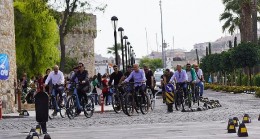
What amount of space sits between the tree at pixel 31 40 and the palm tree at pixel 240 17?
14.7 m

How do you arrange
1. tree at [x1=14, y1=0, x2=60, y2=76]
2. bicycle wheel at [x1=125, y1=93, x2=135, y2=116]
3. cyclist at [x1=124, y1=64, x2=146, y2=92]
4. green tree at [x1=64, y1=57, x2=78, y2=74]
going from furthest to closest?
green tree at [x1=64, y1=57, x2=78, y2=74] < tree at [x1=14, y1=0, x2=60, y2=76] < cyclist at [x1=124, y1=64, x2=146, y2=92] < bicycle wheel at [x1=125, y1=93, x2=135, y2=116]

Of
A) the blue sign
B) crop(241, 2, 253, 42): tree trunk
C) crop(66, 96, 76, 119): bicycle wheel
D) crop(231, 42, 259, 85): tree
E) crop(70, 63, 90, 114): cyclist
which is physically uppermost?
crop(241, 2, 253, 42): tree trunk

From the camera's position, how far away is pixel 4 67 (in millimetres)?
25688

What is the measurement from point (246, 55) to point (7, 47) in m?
26.9

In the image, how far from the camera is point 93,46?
243 ft

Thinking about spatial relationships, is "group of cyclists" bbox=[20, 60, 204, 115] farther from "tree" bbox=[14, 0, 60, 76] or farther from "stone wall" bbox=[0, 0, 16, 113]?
"tree" bbox=[14, 0, 60, 76]

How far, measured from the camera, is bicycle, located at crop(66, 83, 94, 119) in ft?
64.9

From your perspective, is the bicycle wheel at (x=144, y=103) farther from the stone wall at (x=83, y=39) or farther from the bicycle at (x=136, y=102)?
the stone wall at (x=83, y=39)

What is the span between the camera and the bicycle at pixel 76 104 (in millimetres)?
19791

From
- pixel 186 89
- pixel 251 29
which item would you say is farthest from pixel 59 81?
pixel 251 29

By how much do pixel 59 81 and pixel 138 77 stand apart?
7.80 ft

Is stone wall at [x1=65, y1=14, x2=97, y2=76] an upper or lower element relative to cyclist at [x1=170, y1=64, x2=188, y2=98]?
upper

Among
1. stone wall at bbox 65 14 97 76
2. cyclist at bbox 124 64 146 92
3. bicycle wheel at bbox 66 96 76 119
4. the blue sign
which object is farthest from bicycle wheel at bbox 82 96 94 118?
stone wall at bbox 65 14 97 76

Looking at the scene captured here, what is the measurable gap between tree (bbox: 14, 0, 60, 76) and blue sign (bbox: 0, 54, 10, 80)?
27.2m
